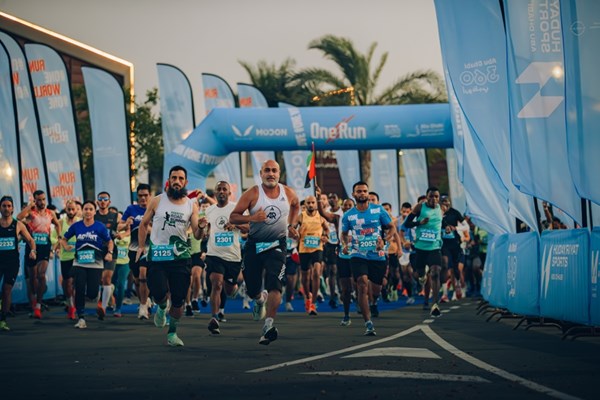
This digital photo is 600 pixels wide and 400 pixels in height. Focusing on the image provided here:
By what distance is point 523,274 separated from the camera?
15.9 meters

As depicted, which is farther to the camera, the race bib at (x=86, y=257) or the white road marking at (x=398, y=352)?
the race bib at (x=86, y=257)

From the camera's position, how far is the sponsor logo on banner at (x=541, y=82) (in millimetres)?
14906

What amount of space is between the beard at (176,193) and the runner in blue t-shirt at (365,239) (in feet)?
10.3

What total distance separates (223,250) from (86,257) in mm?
2436

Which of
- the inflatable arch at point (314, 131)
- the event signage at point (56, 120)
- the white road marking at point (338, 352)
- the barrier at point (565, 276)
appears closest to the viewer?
the white road marking at point (338, 352)

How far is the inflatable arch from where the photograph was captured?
2725 cm

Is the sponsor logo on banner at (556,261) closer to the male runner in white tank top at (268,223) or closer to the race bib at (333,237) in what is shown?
the male runner in white tank top at (268,223)

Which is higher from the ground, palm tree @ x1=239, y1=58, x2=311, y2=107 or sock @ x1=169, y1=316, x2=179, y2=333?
palm tree @ x1=239, y1=58, x2=311, y2=107

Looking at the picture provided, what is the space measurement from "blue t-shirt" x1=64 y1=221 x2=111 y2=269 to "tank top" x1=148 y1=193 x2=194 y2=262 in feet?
16.5

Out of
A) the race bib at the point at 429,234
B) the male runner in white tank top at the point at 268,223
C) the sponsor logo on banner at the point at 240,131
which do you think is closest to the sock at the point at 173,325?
the male runner in white tank top at the point at 268,223

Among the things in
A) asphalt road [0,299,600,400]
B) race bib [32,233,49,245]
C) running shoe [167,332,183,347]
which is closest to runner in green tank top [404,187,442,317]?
asphalt road [0,299,600,400]

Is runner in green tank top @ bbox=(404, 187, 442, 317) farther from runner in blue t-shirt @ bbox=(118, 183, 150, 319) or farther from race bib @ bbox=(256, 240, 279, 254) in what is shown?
race bib @ bbox=(256, 240, 279, 254)

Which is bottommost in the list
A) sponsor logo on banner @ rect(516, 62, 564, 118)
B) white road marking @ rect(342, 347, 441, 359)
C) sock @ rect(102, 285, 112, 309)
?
white road marking @ rect(342, 347, 441, 359)

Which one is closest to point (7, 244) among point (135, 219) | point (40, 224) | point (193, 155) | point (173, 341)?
point (135, 219)
